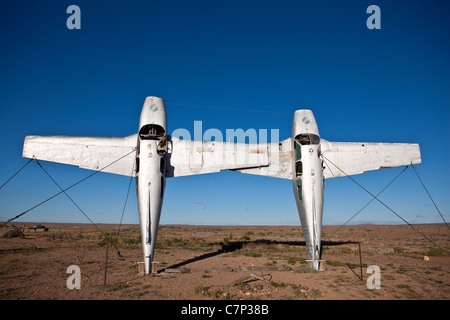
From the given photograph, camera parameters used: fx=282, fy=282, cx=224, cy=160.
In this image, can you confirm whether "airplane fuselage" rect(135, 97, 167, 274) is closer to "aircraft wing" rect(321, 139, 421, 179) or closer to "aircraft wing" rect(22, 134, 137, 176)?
"aircraft wing" rect(22, 134, 137, 176)

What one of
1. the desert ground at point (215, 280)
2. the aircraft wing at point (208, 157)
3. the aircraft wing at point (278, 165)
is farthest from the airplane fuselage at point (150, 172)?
the aircraft wing at point (278, 165)

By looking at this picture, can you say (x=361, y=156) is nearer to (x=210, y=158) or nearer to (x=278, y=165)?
(x=278, y=165)

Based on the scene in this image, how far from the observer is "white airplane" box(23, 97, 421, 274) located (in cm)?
1267

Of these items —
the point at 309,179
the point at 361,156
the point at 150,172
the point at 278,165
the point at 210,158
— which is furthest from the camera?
Result: the point at 278,165

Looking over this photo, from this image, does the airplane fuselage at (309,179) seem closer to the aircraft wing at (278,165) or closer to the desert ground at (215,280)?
the aircraft wing at (278,165)

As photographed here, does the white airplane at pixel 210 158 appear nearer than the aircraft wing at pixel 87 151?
Yes

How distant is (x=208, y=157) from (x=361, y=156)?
8.08m

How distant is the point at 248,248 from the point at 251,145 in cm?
1069

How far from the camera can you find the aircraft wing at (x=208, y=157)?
47.3 ft

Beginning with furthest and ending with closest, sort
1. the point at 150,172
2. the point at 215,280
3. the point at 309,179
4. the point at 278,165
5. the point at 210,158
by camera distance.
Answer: the point at 278,165, the point at 210,158, the point at 309,179, the point at 150,172, the point at 215,280

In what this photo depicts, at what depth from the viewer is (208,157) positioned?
48.2ft

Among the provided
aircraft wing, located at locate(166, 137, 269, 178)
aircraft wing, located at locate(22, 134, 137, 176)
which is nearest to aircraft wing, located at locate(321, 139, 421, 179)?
aircraft wing, located at locate(166, 137, 269, 178)

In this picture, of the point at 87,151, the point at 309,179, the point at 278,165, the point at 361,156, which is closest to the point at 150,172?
the point at 87,151
